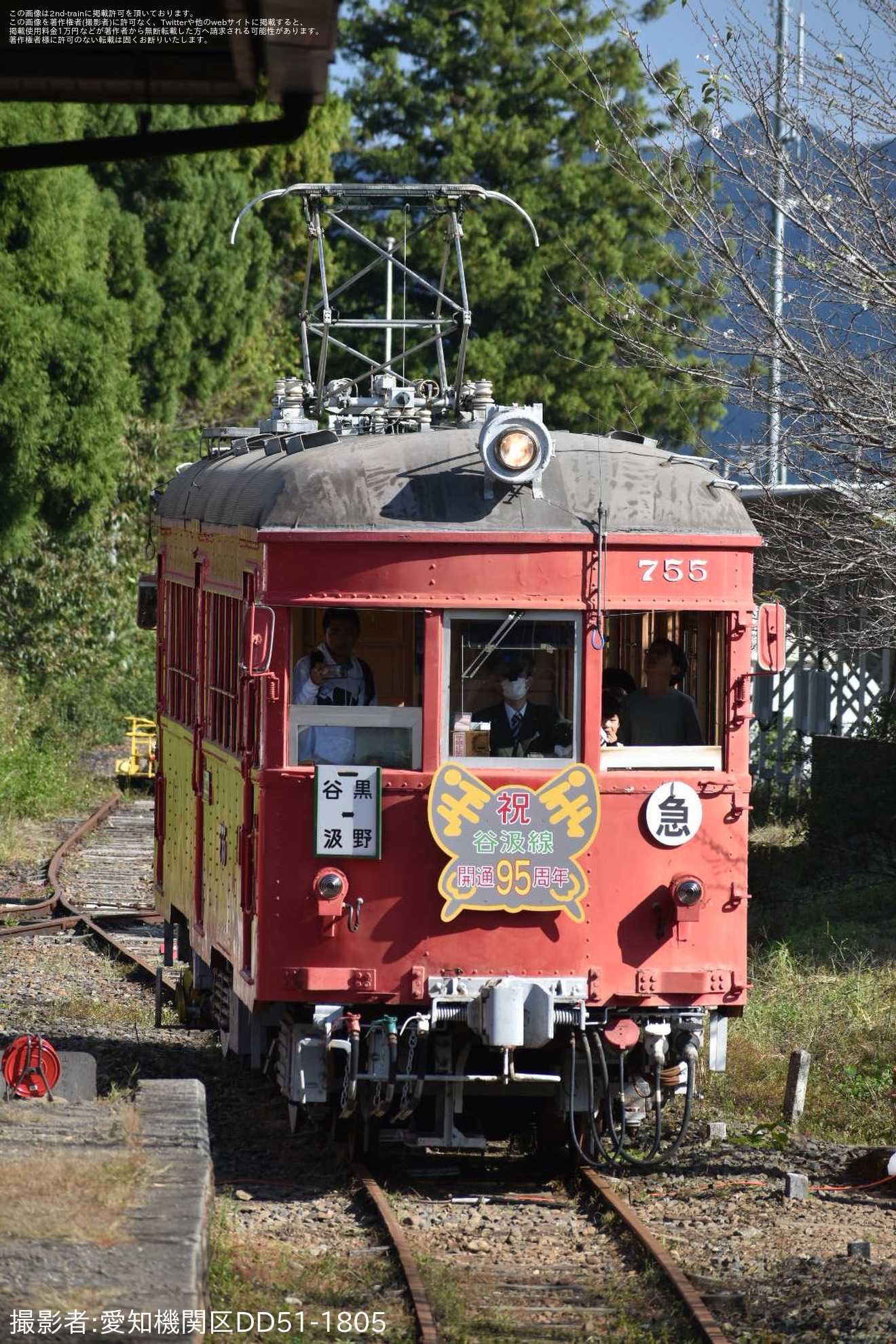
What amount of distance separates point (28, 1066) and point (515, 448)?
10.9 ft

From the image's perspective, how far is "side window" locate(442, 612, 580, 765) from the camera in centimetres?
822

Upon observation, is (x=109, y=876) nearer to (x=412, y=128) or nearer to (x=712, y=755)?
(x=712, y=755)

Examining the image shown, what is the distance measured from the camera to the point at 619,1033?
8227 millimetres

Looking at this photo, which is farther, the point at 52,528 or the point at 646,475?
the point at 52,528

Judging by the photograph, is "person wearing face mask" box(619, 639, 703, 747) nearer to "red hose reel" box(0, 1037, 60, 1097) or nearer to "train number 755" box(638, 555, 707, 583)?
"train number 755" box(638, 555, 707, 583)

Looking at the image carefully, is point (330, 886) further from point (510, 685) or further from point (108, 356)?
point (108, 356)

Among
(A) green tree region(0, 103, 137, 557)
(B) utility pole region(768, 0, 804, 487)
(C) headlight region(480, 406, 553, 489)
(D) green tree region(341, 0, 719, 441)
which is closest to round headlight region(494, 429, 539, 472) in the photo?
(C) headlight region(480, 406, 553, 489)

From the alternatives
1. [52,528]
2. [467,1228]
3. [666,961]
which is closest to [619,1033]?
[666,961]

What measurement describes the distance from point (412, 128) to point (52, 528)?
15087 millimetres

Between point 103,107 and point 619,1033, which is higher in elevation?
point 103,107

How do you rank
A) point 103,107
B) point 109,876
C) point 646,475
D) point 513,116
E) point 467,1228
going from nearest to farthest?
point 467,1228 → point 646,475 → point 109,876 → point 103,107 → point 513,116

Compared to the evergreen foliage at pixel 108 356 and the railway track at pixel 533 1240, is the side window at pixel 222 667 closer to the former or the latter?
the railway track at pixel 533 1240

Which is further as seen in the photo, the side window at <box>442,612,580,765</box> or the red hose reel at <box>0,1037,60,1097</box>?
the side window at <box>442,612,580,765</box>

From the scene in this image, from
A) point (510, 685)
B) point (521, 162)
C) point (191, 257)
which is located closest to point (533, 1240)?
point (510, 685)
